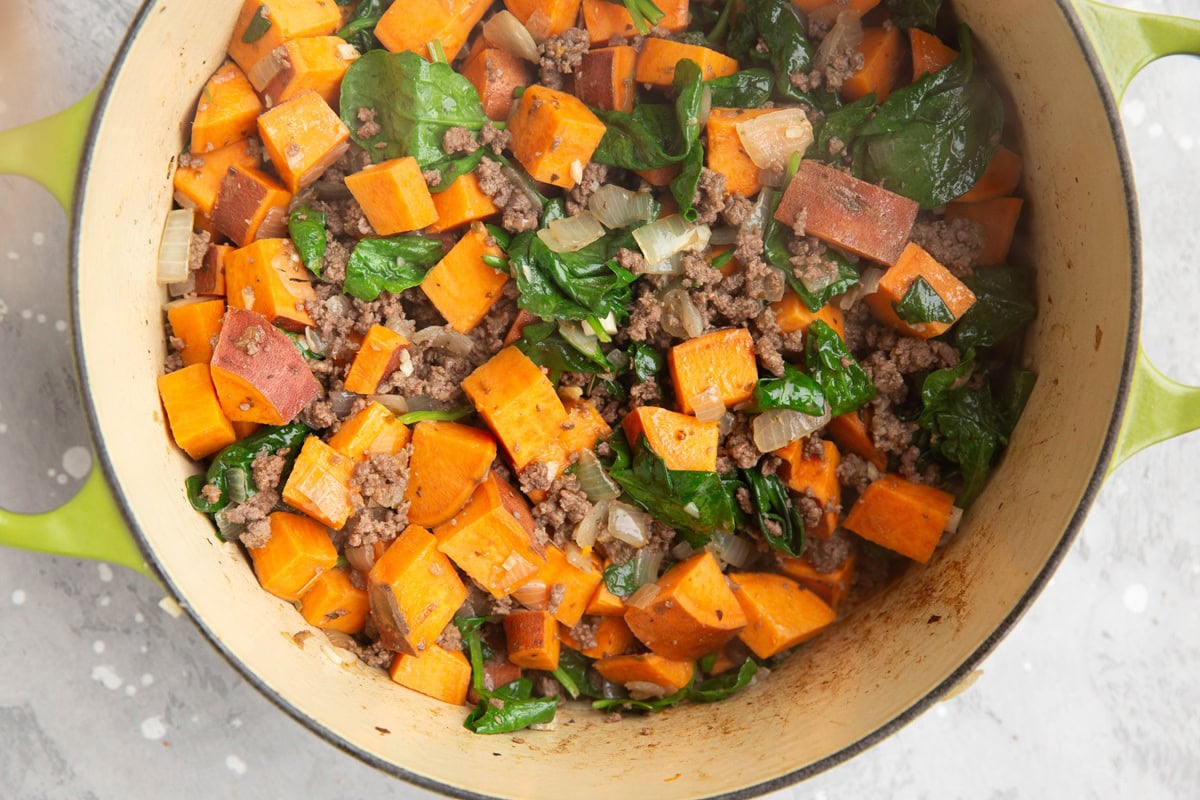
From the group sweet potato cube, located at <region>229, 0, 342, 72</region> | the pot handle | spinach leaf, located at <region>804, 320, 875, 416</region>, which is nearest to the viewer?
the pot handle

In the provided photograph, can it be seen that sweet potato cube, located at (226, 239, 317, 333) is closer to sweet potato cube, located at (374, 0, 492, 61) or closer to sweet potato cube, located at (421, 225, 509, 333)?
sweet potato cube, located at (421, 225, 509, 333)

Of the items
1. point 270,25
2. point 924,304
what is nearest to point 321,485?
point 270,25

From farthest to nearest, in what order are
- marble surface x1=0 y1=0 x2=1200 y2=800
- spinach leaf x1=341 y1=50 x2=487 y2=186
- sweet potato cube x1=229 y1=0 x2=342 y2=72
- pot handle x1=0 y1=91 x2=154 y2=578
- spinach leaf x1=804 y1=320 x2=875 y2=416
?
marble surface x1=0 y1=0 x2=1200 y2=800 → spinach leaf x1=804 y1=320 x2=875 y2=416 → spinach leaf x1=341 y1=50 x2=487 y2=186 → sweet potato cube x1=229 y1=0 x2=342 y2=72 → pot handle x1=0 y1=91 x2=154 y2=578

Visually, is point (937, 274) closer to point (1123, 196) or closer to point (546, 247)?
point (1123, 196)

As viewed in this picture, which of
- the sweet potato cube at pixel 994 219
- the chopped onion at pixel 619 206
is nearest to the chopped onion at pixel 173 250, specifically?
the chopped onion at pixel 619 206

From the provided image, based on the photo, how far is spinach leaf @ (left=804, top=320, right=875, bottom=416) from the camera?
2480 mm

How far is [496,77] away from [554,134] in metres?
0.26

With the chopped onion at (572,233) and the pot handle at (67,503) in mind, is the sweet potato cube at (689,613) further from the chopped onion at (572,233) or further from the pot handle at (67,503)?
the pot handle at (67,503)

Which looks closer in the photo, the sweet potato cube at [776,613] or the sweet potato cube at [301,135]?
the sweet potato cube at [301,135]

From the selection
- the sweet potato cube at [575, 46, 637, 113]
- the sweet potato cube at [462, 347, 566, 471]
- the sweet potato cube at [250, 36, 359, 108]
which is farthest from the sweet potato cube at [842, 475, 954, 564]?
the sweet potato cube at [250, 36, 359, 108]

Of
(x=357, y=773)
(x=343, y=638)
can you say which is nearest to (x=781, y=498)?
(x=343, y=638)

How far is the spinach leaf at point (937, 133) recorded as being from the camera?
242 cm

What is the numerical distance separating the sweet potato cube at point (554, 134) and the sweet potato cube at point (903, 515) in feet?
3.99

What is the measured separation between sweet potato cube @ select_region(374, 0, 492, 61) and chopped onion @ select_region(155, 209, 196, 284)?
2.39 feet
